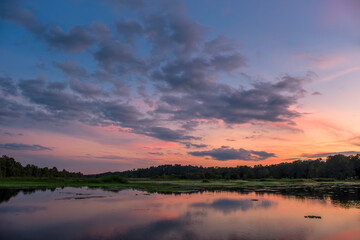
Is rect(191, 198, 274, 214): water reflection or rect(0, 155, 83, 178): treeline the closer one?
rect(191, 198, 274, 214): water reflection

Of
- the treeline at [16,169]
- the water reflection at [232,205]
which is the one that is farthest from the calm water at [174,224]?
the treeline at [16,169]

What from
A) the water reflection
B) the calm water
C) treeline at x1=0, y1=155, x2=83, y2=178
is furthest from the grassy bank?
the calm water

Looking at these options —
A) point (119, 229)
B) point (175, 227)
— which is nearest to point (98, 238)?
point (119, 229)

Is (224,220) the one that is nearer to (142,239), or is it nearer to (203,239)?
(203,239)

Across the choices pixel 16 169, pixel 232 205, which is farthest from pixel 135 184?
pixel 16 169

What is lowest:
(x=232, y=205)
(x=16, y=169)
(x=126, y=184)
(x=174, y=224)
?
(x=174, y=224)

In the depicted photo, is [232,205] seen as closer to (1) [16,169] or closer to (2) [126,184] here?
(2) [126,184]

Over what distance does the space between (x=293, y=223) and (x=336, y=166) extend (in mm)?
171070

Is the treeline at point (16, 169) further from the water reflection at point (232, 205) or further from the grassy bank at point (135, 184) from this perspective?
the water reflection at point (232, 205)

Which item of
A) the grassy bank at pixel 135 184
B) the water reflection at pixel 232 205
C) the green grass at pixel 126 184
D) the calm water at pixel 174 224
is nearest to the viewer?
the calm water at pixel 174 224

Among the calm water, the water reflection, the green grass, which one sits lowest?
the calm water

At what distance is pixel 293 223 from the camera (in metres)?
24.4

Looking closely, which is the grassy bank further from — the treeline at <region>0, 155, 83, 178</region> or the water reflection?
the treeline at <region>0, 155, 83, 178</region>

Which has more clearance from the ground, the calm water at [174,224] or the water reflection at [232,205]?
the water reflection at [232,205]
